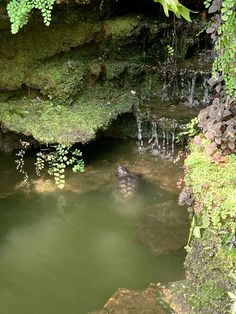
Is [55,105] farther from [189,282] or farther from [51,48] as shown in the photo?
[189,282]

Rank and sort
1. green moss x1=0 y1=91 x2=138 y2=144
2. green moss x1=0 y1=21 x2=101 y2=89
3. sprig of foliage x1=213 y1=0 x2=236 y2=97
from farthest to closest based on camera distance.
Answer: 1. green moss x1=0 y1=21 x2=101 y2=89
2. green moss x1=0 y1=91 x2=138 y2=144
3. sprig of foliage x1=213 y1=0 x2=236 y2=97

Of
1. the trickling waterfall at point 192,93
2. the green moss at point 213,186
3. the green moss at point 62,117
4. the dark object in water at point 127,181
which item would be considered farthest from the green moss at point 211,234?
the trickling waterfall at point 192,93

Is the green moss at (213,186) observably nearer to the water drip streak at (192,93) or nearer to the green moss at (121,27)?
the water drip streak at (192,93)

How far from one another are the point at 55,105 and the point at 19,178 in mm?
1317

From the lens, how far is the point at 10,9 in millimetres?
5277

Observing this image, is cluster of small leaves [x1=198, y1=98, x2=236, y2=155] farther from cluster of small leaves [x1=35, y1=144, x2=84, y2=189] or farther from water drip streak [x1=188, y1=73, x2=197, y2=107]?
water drip streak [x1=188, y1=73, x2=197, y2=107]

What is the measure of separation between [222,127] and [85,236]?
2.36 meters

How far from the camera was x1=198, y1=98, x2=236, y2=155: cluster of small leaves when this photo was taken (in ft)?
14.2

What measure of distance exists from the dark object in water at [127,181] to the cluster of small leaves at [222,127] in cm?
202

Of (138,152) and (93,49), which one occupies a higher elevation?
(93,49)

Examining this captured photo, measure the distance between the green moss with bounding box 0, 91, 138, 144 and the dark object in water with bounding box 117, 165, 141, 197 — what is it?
0.72 metres

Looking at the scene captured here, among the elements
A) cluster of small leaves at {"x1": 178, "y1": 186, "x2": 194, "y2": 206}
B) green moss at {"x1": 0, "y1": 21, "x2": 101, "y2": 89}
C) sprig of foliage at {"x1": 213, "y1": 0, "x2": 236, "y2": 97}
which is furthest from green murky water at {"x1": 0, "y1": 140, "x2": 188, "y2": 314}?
sprig of foliage at {"x1": 213, "y1": 0, "x2": 236, "y2": 97}

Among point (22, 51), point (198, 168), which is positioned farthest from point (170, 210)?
point (22, 51)

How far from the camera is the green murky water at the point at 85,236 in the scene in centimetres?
489
